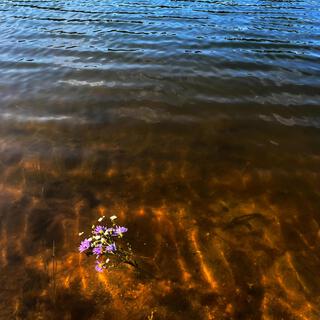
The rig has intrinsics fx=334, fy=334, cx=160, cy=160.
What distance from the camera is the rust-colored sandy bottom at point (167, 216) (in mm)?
5367

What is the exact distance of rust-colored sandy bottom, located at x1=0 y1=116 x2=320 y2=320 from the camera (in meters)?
5.37

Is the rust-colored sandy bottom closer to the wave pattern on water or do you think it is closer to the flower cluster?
the flower cluster

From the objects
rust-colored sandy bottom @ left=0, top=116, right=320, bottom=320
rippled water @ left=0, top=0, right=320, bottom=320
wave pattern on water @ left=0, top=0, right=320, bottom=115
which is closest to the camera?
rust-colored sandy bottom @ left=0, top=116, right=320, bottom=320

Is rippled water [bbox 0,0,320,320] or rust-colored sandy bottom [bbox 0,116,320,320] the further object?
rippled water [bbox 0,0,320,320]

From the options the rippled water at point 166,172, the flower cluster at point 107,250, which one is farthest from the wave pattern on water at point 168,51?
the flower cluster at point 107,250

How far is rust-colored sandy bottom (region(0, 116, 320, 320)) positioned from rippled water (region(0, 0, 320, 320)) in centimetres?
3

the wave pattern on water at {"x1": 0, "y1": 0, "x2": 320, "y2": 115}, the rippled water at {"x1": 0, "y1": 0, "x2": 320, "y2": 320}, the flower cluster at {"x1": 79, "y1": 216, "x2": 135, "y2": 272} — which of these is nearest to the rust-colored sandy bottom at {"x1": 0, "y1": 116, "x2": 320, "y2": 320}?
the rippled water at {"x1": 0, "y1": 0, "x2": 320, "y2": 320}

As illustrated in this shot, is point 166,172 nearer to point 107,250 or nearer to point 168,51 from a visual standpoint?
point 107,250

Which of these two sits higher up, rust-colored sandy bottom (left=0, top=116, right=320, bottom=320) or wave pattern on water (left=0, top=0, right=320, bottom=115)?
rust-colored sandy bottom (left=0, top=116, right=320, bottom=320)

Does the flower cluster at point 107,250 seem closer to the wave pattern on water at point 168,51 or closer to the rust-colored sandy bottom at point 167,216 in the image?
the rust-colored sandy bottom at point 167,216

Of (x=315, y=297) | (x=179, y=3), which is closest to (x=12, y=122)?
(x=315, y=297)

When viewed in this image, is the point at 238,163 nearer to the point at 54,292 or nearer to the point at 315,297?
the point at 315,297

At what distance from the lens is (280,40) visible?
50.5 feet

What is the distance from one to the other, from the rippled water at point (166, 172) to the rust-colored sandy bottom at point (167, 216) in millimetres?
26
